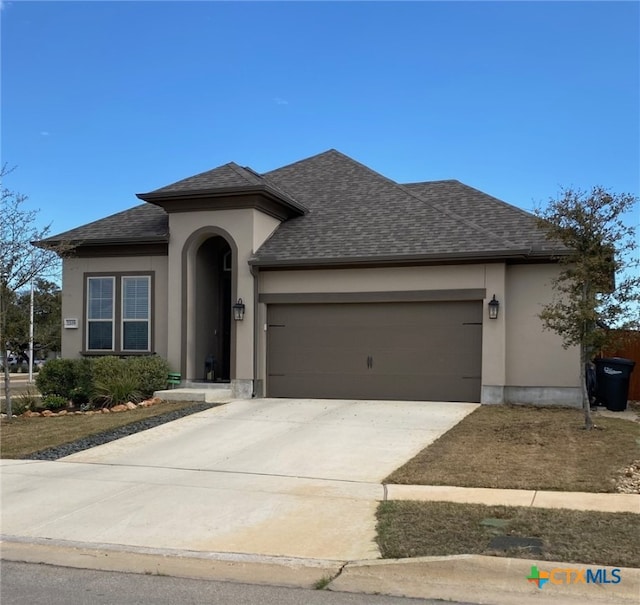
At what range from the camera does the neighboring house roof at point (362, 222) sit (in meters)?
15.5

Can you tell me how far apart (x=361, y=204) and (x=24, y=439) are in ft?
33.8

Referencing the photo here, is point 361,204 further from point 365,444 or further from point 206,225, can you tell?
point 365,444

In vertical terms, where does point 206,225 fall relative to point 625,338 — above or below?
above

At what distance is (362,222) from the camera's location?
57.0 ft

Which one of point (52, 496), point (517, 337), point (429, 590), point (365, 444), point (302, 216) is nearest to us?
point (429, 590)

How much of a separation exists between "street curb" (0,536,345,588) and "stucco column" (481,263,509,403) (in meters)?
9.90

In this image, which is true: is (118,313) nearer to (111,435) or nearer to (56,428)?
(56,428)

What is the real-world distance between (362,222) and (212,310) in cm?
461

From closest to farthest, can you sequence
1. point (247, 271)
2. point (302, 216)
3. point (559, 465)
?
point (559, 465) → point (247, 271) → point (302, 216)

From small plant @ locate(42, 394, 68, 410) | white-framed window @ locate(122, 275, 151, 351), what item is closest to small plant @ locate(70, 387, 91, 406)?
small plant @ locate(42, 394, 68, 410)

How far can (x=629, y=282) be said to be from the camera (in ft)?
37.3

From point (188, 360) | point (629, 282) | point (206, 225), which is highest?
point (206, 225)

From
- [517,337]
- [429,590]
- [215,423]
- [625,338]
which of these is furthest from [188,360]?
[429,590]

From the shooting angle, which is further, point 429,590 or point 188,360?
point 188,360
